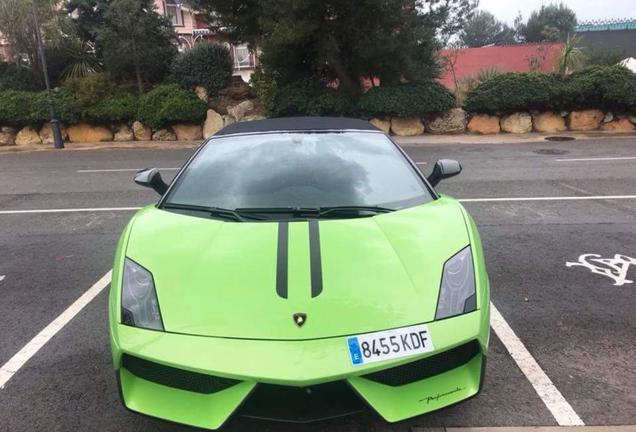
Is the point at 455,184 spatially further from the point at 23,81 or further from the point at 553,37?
the point at 553,37

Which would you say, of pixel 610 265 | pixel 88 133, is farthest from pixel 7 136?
pixel 610 265

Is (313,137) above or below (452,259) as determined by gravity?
above

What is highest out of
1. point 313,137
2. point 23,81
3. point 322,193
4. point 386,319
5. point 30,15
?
point 30,15

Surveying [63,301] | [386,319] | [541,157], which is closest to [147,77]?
[541,157]

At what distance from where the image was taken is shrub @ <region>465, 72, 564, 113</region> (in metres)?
15.2

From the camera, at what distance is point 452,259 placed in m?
2.45

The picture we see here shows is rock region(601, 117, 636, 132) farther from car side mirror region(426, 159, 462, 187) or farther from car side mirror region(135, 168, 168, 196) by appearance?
car side mirror region(135, 168, 168, 196)

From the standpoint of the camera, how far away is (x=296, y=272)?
229 centimetres

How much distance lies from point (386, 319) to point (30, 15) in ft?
65.0

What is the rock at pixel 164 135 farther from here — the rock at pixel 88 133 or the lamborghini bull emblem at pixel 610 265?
the lamborghini bull emblem at pixel 610 265

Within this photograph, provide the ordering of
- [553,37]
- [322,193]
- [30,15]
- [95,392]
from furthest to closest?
[553,37]
[30,15]
[322,193]
[95,392]

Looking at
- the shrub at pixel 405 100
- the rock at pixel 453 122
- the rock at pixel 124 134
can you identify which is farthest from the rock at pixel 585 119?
the rock at pixel 124 134

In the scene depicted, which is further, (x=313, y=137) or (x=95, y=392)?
(x=313, y=137)

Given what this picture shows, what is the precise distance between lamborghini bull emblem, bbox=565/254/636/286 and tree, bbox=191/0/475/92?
10.6 meters
